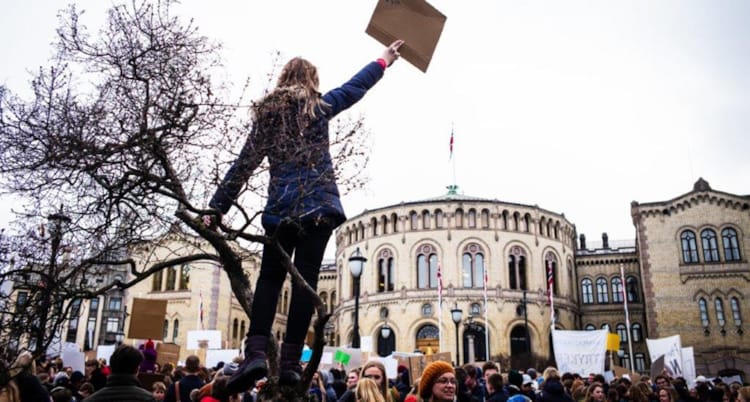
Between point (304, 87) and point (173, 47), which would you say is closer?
point (304, 87)

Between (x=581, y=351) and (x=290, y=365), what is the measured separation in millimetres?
21474

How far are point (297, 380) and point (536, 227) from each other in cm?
4884

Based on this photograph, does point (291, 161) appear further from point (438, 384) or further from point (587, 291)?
point (587, 291)

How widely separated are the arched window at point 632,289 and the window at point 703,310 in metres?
11.2

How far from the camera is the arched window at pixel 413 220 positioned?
160 ft

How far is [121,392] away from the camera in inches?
135

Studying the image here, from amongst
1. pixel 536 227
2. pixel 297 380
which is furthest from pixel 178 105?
pixel 536 227

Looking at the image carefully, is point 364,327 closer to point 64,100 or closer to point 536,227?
point 536,227

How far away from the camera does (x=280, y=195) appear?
3.30m

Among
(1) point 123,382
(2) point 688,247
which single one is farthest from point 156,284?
(1) point 123,382

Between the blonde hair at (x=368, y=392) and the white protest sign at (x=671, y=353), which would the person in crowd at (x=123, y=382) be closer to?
the blonde hair at (x=368, y=392)

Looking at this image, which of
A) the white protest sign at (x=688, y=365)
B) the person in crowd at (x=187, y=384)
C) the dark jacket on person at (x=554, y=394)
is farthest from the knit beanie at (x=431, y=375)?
the white protest sign at (x=688, y=365)

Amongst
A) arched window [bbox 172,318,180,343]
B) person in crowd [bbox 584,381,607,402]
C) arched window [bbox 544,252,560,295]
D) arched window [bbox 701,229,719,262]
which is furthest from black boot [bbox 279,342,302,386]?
arched window [bbox 544,252,560,295]

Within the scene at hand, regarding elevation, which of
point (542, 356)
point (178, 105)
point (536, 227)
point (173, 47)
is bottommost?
point (542, 356)
